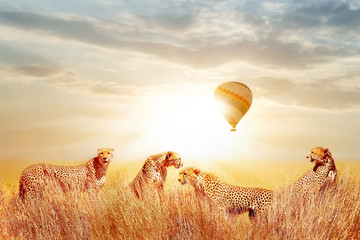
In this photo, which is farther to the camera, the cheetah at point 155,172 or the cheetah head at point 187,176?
the cheetah at point 155,172

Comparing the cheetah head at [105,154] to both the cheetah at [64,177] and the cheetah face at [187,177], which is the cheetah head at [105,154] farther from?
the cheetah face at [187,177]

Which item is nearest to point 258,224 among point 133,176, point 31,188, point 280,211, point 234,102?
point 280,211

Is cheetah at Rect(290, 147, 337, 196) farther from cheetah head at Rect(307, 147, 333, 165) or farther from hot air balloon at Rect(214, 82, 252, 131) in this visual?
hot air balloon at Rect(214, 82, 252, 131)

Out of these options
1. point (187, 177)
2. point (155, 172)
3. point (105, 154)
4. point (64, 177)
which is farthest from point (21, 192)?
point (187, 177)

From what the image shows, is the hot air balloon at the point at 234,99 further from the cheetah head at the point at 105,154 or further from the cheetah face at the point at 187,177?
the cheetah face at the point at 187,177

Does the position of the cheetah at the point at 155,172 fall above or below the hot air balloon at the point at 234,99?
below

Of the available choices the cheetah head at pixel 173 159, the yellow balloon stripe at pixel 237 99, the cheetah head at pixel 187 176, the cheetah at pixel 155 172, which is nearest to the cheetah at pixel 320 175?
the cheetah head at pixel 187 176

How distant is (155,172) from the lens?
35.1 ft

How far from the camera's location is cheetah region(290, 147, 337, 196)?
1020 centimetres

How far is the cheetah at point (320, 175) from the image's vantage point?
10195mm

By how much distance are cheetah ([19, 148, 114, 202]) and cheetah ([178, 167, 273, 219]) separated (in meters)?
2.23

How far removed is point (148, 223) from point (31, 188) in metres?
3.95

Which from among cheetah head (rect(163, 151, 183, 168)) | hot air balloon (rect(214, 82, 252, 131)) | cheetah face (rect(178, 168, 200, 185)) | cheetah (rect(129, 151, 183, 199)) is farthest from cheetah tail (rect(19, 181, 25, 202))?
hot air balloon (rect(214, 82, 252, 131))

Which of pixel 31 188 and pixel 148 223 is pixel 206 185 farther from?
pixel 31 188
